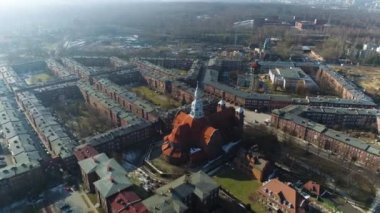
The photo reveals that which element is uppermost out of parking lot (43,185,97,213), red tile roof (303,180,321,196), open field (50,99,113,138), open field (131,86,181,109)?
open field (131,86,181,109)

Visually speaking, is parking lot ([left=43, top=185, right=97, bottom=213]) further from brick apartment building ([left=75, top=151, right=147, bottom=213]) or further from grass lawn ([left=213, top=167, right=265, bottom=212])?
grass lawn ([left=213, top=167, right=265, bottom=212])

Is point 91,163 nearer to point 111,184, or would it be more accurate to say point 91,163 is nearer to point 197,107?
point 111,184

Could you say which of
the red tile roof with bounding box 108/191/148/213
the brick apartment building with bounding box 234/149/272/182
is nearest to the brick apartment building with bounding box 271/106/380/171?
the brick apartment building with bounding box 234/149/272/182

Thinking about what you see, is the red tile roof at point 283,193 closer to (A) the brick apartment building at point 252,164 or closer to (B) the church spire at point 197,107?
(A) the brick apartment building at point 252,164

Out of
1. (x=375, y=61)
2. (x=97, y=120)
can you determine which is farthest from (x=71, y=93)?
(x=375, y=61)

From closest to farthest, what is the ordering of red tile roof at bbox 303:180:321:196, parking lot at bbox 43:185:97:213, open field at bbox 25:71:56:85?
parking lot at bbox 43:185:97:213, red tile roof at bbox 303:180:321:196, open field at bbox 25:71:56:85
